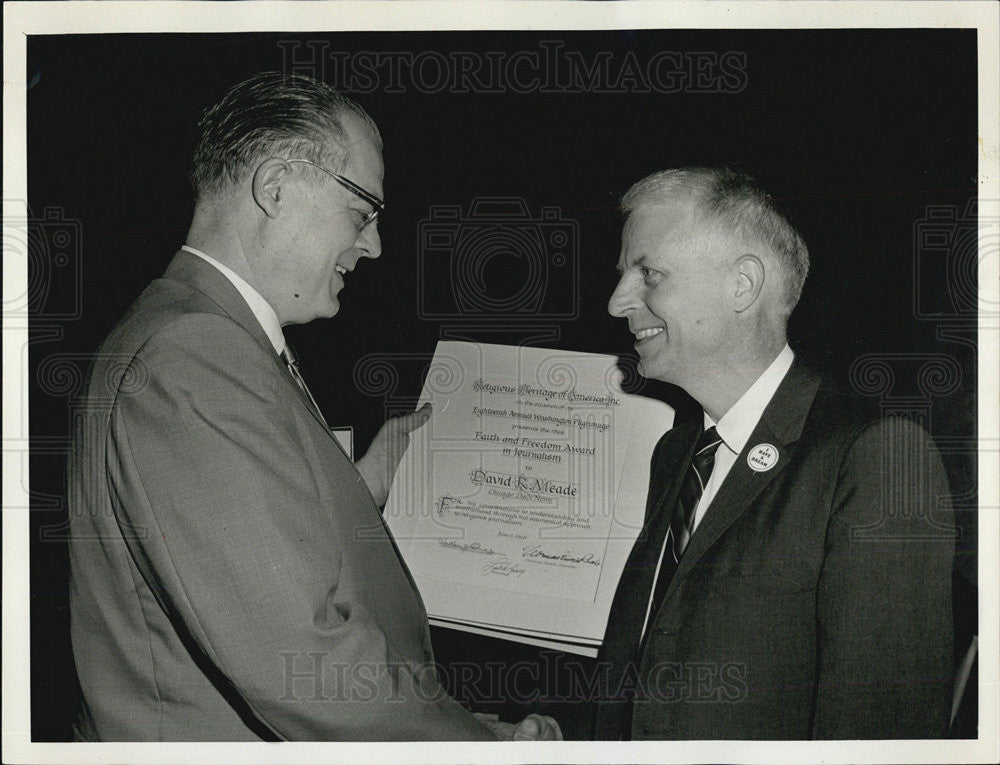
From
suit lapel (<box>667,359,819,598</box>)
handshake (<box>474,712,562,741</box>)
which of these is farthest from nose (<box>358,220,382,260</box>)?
handshake (<box>474,712,562,741</box>)

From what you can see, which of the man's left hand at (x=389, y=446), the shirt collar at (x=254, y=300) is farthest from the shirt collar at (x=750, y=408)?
the shirt collar at (x=254, y=300)

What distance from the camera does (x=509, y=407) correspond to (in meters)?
1.69

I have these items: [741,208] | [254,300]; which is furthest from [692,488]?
[254,300]

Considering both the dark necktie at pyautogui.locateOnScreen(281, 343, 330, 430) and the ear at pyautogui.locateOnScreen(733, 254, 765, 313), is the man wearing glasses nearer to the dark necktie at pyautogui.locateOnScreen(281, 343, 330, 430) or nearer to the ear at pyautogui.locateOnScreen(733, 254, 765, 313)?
the dark necktie at pyautogui.locateOnScreen(281, 343, 330, 430)

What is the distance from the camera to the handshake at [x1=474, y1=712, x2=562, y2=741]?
1.70 meters

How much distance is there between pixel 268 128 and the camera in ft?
5.37

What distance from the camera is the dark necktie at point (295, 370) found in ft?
5.28

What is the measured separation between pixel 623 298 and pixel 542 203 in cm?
25

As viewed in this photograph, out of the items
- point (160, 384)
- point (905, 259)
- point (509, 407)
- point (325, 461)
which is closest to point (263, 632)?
point (325, 461)

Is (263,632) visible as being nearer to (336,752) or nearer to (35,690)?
(336,752)

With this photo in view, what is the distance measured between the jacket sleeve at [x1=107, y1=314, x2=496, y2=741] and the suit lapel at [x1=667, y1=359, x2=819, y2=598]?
0.59m

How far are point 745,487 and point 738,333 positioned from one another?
0.93 feet

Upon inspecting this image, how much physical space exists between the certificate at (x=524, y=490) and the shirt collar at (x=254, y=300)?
32 cm
